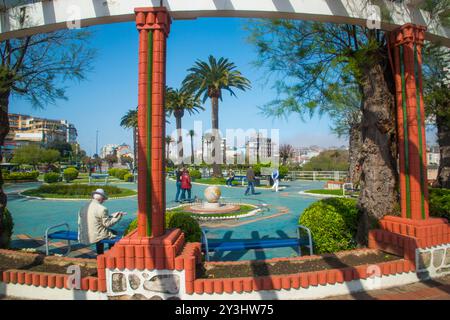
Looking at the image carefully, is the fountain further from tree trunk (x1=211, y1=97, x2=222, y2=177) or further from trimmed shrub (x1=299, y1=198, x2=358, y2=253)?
tree trunk (x1=211, y1=97, x2=222, y2=177)

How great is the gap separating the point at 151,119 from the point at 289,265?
2.95 meters

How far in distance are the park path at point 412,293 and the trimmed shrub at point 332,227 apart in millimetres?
1307

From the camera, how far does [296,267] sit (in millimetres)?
4141

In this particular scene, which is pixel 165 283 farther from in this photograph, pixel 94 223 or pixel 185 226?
pixel 94 223

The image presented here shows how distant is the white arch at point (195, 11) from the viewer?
173 inches

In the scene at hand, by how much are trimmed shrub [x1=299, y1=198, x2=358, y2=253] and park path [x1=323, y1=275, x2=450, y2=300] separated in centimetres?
131

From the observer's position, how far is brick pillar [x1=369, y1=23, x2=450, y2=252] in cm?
474

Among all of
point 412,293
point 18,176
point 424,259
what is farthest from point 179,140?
point 412,293

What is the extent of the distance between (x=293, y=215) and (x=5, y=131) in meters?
8.86

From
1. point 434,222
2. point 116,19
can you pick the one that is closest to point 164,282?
point 116,19

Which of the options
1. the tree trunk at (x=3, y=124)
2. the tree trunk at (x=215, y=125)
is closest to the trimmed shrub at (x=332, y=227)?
the tree trunk at (x=3, y=124)

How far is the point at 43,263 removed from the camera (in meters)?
4.44

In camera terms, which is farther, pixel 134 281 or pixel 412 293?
pixel 412 293

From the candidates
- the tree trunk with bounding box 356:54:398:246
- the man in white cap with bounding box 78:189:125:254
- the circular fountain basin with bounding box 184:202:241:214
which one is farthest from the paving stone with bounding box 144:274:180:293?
the circular fountain basin with bounding box 184:202:241:214
